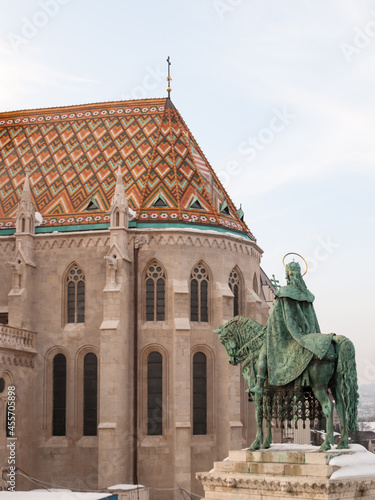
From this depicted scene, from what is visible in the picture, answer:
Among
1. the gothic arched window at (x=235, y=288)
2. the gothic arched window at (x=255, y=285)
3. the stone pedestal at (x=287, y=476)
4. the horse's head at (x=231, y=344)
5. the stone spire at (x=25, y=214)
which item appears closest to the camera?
the stone pedestal at (x=287, y=476)

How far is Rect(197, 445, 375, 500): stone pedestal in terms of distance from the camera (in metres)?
15.5

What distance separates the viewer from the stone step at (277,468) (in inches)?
618

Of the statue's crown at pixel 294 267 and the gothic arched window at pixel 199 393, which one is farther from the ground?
the statue's crown at pixel 294 267

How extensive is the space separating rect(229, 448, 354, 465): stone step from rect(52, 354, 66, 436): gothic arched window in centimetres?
2199

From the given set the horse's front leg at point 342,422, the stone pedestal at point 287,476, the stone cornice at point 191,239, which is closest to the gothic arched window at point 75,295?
the stone cornice at point 191,239

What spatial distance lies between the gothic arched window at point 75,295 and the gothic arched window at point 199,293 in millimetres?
4940

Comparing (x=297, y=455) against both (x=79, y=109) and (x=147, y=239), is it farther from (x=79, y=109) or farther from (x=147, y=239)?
(x=79, y=109)

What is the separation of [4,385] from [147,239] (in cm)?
888

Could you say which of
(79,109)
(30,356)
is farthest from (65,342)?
(79,109)

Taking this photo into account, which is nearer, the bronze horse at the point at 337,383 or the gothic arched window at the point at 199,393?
the bronze horse at the point at 337,383

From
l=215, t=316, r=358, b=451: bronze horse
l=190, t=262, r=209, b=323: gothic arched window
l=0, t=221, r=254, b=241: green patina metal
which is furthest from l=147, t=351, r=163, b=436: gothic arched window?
l=215, t=316, r=358, b=451: bronze horse

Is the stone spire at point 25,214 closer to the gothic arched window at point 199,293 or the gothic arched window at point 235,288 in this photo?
the gothic arched window at point 199,293

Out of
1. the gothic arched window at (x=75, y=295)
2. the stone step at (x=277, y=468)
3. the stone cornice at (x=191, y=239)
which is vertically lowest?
the stone step at (x=277, y=468)

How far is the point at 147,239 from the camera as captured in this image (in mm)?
38438
